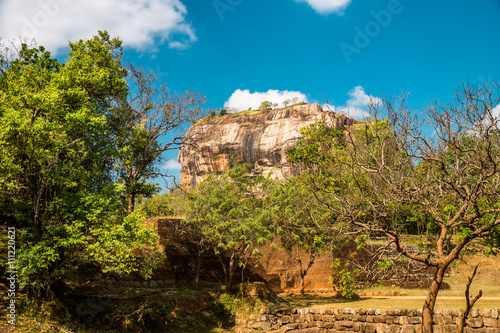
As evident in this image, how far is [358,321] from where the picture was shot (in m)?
12.2

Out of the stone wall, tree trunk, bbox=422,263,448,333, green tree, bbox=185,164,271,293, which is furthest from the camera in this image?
green tree, bbox=185,164,271,293

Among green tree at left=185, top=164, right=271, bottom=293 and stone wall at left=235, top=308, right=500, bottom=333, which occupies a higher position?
green tree at left=185, top=164, right=271, bottom=293

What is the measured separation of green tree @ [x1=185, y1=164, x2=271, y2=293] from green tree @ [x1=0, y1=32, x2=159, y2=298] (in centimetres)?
347

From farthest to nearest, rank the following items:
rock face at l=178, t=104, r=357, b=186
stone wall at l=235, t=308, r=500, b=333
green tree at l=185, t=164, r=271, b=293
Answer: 1. rock face at l=178, t=104, r=357, b=186
2. green tree at l=185, t=164, r=271, b=293
3. stone wall at l=235, t=308, r=500, b=333

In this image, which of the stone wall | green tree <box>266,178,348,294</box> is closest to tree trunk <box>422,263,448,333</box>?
the stone wall

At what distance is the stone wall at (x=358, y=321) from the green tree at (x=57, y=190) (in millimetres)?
5082

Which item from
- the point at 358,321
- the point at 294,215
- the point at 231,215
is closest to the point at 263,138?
the point at 294,215

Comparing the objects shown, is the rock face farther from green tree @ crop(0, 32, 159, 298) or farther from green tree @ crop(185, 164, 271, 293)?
green tree @ crop(0, 32, 159, 298)

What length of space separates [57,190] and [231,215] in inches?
254

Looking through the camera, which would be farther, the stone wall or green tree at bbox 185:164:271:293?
green tree at bbox 185:164:271:293

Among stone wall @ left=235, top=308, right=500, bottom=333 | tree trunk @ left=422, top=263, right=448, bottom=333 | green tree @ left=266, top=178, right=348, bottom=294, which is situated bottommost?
stone wall @ left=235, top=308, right=500, bottom=333

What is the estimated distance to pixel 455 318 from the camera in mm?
9609

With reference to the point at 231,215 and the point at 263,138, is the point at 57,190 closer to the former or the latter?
the point at 231,215

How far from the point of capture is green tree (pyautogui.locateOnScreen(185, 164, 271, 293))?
14.7 m
